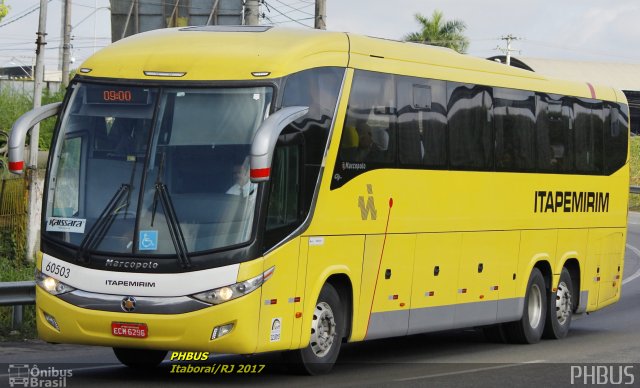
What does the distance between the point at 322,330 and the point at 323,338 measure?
0.26 feet

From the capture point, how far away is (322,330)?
13523 mm

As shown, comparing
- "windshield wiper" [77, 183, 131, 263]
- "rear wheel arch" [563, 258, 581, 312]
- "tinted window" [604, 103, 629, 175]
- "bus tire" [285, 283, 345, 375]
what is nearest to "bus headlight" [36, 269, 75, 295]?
"windshield wiper" [77, 183, 131, 263]

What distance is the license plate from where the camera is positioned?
39.7ft

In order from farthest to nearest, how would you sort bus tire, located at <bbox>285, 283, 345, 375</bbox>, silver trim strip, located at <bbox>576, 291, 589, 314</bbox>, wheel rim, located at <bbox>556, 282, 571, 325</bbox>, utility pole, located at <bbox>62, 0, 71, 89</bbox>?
utility pole, located at <bbox>62, 0, 71, 89</bbox> < silver trim strip, located at <bbox>576, 291, 589, 314</bbox> < wheel rim, located at <bbox>556, 282, 571, 325</bbox> < bus tire, located at <bbox>285, 283, 345, 375</bbox>

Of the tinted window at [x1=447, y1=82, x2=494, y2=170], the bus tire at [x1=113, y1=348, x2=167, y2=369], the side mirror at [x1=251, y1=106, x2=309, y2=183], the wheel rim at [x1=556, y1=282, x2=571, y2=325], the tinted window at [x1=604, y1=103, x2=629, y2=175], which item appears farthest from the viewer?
the tinted window at [x1=604, y1=103, x2=629, y2=175]

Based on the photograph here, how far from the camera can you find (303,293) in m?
13.0

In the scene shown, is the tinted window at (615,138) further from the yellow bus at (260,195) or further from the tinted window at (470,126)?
the yellow bus at (260,195)

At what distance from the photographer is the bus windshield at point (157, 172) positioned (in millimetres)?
12219

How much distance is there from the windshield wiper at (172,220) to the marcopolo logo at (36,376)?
156 cm

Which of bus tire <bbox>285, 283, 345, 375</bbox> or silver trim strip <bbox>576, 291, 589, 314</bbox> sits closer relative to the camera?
bus tire <bbox>285, 283, 345, 375</bbox>

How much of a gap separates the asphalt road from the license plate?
1.75 ft

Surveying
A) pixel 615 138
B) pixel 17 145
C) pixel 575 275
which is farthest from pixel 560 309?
pixel 17 145

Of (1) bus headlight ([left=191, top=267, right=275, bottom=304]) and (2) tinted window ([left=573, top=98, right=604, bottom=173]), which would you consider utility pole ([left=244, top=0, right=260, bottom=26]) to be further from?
(1) bus headlight ([left=191, top=267, right=275, bottom=304])

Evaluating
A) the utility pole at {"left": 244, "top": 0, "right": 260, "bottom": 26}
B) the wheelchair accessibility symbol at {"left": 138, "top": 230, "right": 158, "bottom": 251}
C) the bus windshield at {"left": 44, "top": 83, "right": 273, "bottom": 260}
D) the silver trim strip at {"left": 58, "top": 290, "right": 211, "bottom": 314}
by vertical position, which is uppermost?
the utility pole at {"left": 244, "top": 0, "right": 260, "bottom": 26}
